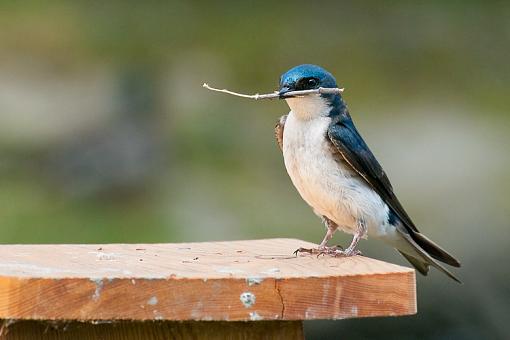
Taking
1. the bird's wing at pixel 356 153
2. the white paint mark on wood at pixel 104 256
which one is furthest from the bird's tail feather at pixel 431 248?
the white paint mark on wood at pixel 104 256

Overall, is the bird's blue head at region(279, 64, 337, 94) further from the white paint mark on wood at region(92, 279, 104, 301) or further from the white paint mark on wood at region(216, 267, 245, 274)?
the white paint mark on wood at region(92, 279, 104, 301)

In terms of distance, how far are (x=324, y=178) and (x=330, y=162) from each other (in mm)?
50

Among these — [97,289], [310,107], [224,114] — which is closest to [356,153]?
[310,107]

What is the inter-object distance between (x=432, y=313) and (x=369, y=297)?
8.71ft

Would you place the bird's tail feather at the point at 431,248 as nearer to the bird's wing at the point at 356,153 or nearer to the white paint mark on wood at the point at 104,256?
the bird's wing at the point at 356,153

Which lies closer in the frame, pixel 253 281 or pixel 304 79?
pixel 253 281

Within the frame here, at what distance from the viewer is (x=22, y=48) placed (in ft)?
21.7

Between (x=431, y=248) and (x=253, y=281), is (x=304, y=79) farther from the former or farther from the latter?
(x=253, y=281)

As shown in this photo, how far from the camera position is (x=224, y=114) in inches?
241

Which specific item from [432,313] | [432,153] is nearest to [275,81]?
[432,153]

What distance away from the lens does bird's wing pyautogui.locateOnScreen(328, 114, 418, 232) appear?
3213 millimetres

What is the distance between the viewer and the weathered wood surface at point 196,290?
2.14 metres

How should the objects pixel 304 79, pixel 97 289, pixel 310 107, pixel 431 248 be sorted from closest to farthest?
pixel 97 289 → pixel 304 79 → pixel 310 107 → pixel 431 248

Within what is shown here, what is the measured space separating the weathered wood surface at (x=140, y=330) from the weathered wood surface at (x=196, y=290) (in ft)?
0.33
